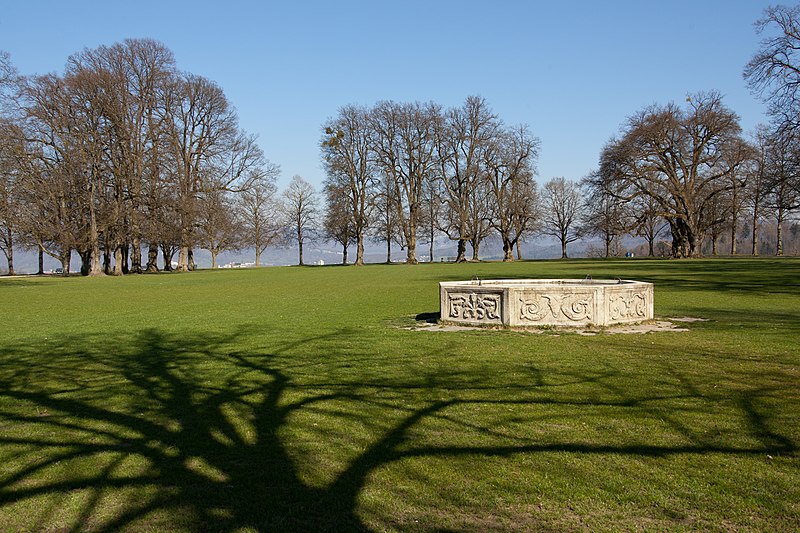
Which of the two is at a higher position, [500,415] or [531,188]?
[531,188]

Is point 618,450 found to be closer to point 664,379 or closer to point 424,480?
point 424,480

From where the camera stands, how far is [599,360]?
366 inches

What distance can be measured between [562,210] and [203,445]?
81631 mm

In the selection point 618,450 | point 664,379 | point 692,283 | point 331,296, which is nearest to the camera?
point 618,450

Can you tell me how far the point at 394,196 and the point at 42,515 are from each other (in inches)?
2372

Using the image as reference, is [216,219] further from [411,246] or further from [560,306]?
[560,306]

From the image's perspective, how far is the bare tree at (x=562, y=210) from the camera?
82.1 m

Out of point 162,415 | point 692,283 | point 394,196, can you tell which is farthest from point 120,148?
point 162,415

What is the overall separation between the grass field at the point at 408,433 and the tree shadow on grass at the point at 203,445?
0.9 inches

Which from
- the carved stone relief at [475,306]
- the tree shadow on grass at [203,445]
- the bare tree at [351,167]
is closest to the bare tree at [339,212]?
the bare tree at [351,167]

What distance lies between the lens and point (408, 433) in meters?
5.79

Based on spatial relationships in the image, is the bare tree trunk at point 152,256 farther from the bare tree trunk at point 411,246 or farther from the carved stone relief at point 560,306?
the carved stone relief at point 560,306

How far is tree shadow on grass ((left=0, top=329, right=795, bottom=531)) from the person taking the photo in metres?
4.17

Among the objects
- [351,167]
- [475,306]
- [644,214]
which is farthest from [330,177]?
[475,306]
